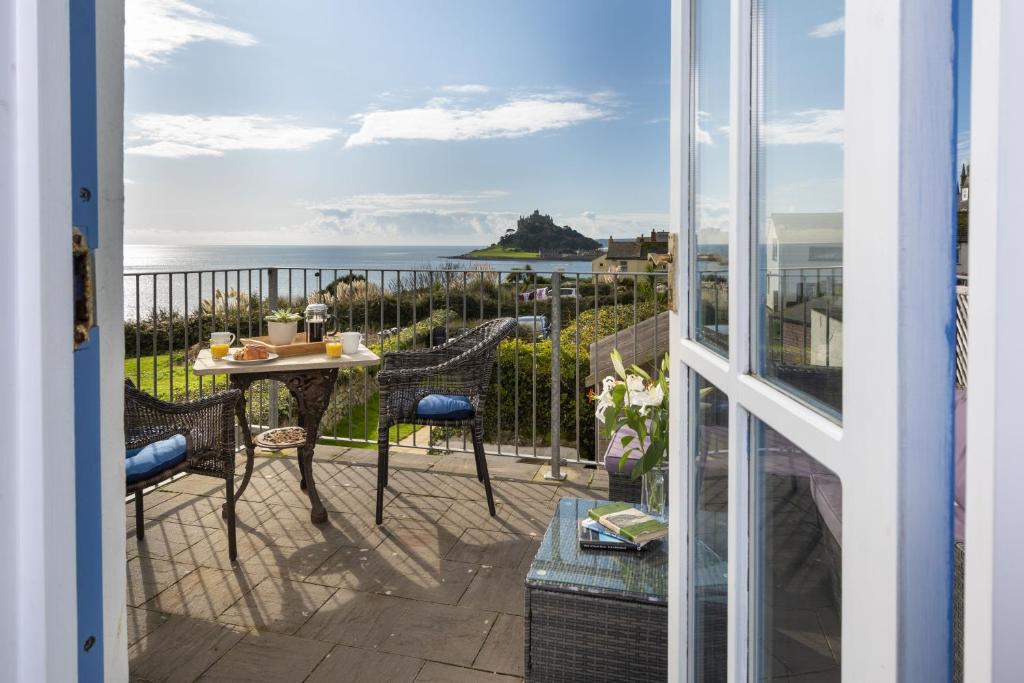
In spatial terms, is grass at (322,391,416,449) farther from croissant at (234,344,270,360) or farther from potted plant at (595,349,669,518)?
potted plant at (595,349,669,518)

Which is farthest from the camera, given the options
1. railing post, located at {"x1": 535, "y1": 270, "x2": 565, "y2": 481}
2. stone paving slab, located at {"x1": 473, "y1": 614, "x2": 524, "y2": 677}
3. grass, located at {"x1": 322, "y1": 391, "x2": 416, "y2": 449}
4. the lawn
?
the lawn

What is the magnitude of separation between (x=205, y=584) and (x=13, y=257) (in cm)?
230

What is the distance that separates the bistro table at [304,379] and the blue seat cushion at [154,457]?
422 millimetres

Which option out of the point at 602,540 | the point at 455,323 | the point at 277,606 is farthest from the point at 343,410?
the point at 602,540

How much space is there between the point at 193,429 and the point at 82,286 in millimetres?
2141

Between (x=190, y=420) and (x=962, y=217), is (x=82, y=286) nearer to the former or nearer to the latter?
(x=962, y=217)

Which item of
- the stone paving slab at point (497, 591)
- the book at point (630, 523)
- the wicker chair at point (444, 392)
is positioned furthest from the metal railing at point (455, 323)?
the book at point (630, 523)

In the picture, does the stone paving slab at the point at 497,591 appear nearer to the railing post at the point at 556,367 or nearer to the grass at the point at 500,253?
the railing post at the point at 556,367

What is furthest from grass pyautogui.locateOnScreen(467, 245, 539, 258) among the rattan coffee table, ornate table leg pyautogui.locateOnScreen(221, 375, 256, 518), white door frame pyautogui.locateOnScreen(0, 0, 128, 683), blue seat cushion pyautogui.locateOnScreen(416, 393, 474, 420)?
white door frame pyautogui.locateOnScreen(0, 0, 128, 683)

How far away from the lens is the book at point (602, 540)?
1.71 meters

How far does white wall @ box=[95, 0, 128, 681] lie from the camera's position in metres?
0.65

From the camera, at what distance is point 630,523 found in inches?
69.6

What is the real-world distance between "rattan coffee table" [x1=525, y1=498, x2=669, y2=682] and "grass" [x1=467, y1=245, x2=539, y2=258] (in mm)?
12971

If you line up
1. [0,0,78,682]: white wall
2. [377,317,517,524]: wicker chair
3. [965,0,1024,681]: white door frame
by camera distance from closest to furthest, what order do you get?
[965,0,1024,681]: white door frame
[0,0,78,682]: white wall
[377,317,517,524]: wicker chair
